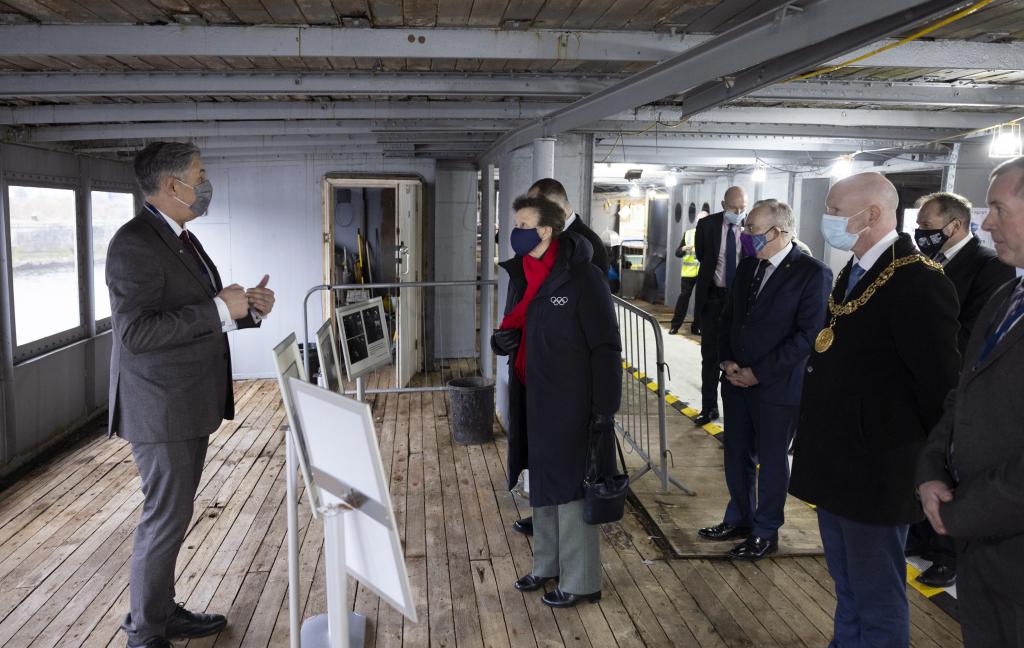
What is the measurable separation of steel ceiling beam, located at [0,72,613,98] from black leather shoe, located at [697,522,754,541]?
2.70 metres

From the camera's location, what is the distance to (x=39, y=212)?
6039 millimetres

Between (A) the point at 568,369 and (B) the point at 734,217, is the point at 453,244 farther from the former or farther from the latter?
(A) the point at 568,369

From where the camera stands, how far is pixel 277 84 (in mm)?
4191

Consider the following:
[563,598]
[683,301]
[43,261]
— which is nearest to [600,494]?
[563,598]

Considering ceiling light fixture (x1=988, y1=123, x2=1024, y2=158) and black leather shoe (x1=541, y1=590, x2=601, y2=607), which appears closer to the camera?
black leather shoe (x1=541, y1=590, x2=601, y2=607)

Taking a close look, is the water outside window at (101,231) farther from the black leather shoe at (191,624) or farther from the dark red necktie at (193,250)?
the black leather shoe at (191,624)

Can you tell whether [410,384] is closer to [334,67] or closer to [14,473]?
[14,473]

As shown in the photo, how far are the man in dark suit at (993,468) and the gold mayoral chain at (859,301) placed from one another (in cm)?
39

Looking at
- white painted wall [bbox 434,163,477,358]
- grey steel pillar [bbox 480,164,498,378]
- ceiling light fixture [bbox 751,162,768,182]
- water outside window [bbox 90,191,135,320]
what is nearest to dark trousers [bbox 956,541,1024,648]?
grey steel pillar [bbox 480,164,498,378]

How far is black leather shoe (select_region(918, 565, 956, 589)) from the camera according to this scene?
12.0ft

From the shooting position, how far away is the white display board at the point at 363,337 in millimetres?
4484

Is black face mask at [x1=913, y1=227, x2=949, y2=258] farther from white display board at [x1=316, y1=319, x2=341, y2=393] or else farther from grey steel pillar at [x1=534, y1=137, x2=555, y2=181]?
white display board at [x1=316, y1=319, x2=341, y2=393]

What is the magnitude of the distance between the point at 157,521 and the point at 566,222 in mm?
2397

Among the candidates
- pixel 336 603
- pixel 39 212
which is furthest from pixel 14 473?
pixel 336 603
